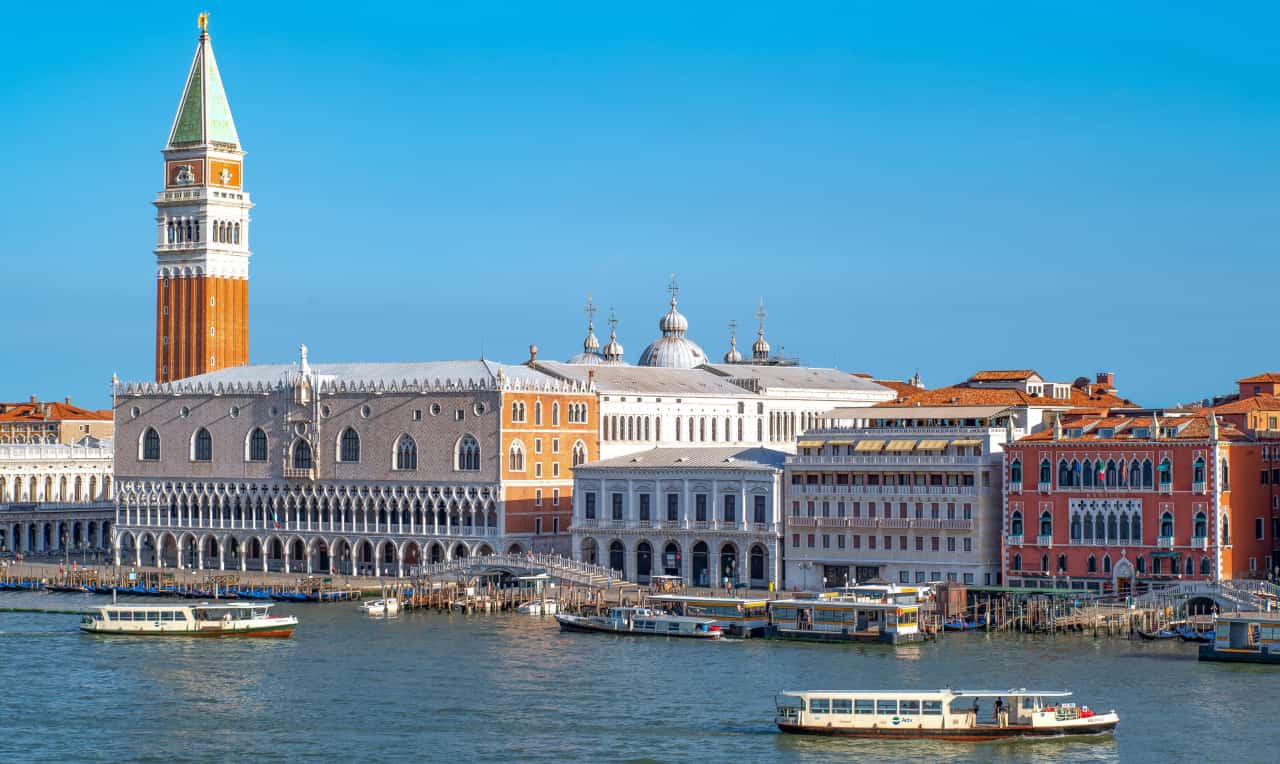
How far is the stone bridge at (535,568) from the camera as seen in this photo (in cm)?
7762

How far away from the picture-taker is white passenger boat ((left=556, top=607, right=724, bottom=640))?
6731 centimetres

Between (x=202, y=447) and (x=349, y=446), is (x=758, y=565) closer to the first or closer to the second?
(x=349, y=446)

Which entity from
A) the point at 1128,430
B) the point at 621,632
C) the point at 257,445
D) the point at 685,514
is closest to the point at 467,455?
the point at 685,514

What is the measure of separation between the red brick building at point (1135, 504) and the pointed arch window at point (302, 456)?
27334 millimetres

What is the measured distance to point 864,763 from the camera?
48.2 m

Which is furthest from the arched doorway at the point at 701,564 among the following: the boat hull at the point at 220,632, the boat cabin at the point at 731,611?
the boat hull at the point at 220,632

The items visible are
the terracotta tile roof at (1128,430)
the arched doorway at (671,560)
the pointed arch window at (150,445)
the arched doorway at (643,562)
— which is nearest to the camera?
the terracotta tile roof at (1128,430)

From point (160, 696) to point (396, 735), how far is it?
8.02m

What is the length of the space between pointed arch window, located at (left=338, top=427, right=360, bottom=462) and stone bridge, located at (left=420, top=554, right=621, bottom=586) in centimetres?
743

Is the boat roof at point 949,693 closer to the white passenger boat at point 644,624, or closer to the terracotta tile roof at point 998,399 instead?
the white passenger boat at point 644,624

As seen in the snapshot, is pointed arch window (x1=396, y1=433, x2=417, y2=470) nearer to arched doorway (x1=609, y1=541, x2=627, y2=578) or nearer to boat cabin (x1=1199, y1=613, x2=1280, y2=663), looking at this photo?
arched doorway (x1=609, y1=541, x2=627, y2=578)

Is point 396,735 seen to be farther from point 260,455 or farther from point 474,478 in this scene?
point 260,455

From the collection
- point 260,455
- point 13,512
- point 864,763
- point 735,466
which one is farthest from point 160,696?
point 13,512

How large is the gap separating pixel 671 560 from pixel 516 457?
23.8 ft
